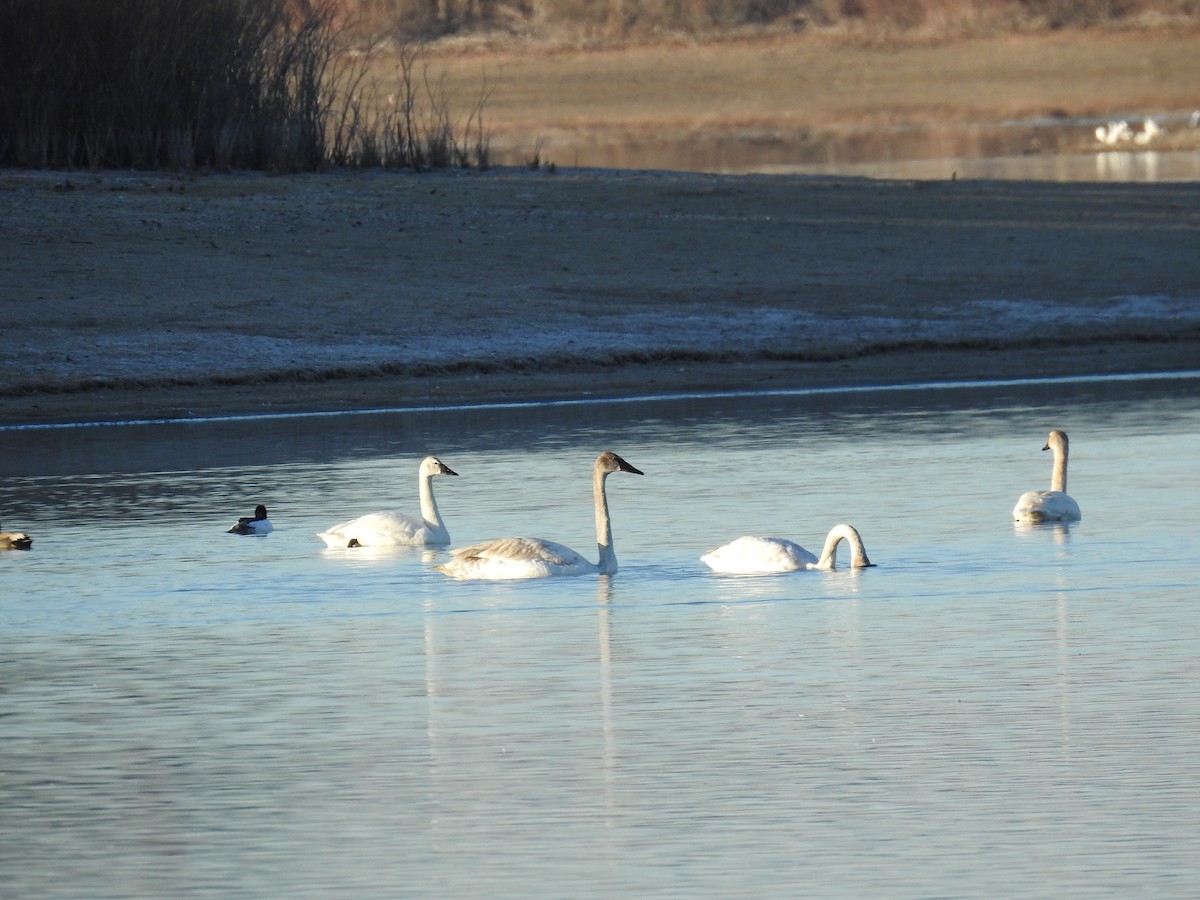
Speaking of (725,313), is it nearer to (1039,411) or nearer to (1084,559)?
(1039,411)

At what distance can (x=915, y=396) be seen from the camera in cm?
1802

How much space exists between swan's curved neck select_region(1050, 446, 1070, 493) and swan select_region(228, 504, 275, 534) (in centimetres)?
396

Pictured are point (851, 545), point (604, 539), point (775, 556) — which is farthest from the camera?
point (604, 539)

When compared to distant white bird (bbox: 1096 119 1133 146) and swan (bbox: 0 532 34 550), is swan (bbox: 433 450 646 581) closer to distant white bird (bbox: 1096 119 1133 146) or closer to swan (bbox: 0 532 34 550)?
swan (bbox: 0 532 34 550)

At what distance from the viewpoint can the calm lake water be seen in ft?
21.0

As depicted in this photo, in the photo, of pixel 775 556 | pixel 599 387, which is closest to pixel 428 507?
pixel 775 556

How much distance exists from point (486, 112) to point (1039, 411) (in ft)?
95.9

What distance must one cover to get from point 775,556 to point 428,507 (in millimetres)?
2044

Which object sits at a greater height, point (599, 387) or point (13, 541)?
point (599, 387)

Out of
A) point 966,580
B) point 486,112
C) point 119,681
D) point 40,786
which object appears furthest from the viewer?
point 486,112

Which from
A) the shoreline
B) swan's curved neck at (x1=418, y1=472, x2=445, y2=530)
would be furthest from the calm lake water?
the shoreline

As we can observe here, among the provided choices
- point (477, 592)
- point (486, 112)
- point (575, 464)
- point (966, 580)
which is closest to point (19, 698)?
point (477, 592)

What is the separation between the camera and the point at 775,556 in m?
10.7

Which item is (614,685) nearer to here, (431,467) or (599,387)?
(431,467)
